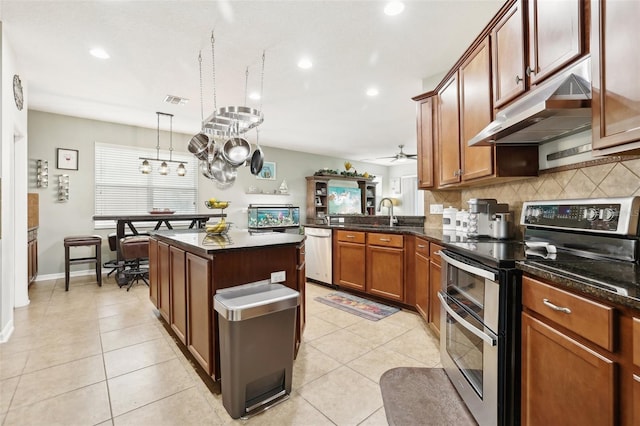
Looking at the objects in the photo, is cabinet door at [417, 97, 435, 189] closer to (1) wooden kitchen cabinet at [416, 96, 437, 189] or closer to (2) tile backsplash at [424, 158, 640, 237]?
(1) wooden kitchen cabinet at [416, 96, 437, 189]

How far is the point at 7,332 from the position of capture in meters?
2.66

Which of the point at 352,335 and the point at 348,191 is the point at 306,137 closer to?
the point at 348,191

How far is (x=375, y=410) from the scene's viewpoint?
1717 millimetres

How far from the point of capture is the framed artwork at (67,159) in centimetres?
496

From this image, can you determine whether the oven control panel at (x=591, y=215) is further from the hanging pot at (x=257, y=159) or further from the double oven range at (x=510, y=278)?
the hanging pot at (x=257, y=159)

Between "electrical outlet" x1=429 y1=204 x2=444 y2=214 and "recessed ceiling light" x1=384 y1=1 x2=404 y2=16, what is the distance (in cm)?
203

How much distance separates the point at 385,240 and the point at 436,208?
2.40 feet

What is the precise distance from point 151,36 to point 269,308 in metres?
2.74

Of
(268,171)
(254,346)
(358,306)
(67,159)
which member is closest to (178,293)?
(254,346)

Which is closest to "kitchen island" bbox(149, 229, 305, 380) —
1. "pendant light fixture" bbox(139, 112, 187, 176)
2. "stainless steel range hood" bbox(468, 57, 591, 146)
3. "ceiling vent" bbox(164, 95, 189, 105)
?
"stainless steel range hood" bbox(468, 57, 591, 146)

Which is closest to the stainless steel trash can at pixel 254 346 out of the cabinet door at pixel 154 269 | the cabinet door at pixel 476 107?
the cabinet door at pixel 154 269

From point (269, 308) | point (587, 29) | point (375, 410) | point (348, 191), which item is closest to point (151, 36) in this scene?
point (269, 308)

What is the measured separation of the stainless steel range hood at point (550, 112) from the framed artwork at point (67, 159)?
6027 mm

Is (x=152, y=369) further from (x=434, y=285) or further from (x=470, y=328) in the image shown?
(x=434, y=285)
